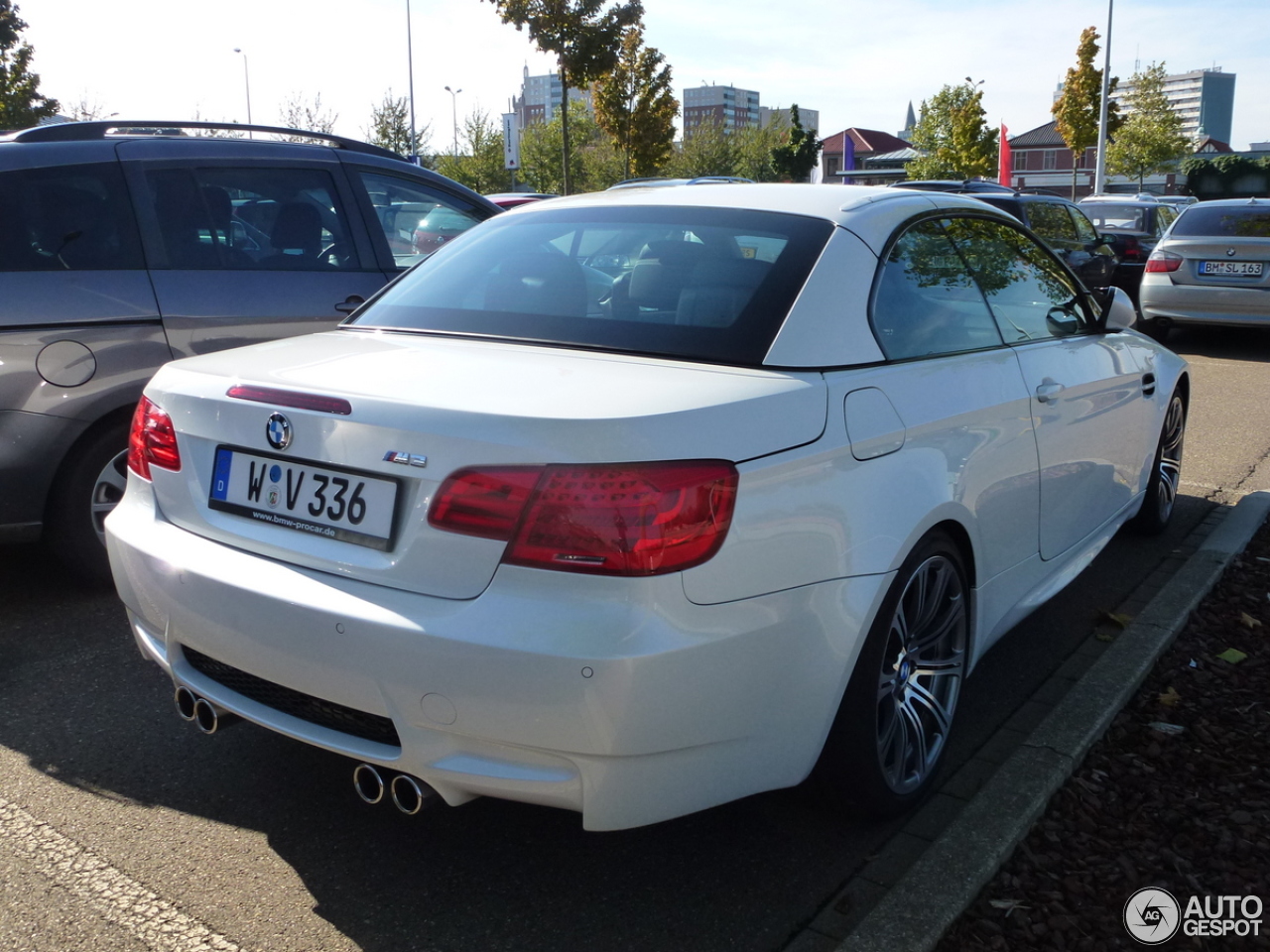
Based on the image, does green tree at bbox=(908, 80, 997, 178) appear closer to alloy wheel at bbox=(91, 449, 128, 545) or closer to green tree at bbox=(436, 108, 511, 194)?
green tree at bbox=(436, 108, 511, 194)

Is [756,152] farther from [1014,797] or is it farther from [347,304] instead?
[1014,797]

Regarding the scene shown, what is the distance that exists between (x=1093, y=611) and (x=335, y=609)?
328 cm

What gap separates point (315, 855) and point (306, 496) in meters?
0.93

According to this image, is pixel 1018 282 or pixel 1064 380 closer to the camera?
pixel 1064 380

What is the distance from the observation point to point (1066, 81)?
46.7 m

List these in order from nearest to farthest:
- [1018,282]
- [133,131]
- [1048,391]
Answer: [1048,391] → [1018,282] → [133,131]

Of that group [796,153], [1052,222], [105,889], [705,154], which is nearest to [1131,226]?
[1052,222]

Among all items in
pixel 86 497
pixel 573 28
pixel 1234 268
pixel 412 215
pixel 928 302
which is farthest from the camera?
pixel 573 28

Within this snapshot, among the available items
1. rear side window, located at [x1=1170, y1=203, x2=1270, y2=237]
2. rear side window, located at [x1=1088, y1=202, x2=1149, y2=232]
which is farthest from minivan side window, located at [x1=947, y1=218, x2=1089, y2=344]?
rear side window, located at [x1=1088, y1=202, x2=1149, y2=232]

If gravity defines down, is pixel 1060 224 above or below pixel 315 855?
above

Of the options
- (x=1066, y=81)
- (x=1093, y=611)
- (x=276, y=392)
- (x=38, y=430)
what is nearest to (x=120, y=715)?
(x=38, y=430)

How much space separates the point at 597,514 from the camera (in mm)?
2268

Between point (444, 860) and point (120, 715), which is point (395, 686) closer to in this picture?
point (444, 860)

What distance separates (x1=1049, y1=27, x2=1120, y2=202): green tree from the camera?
4506cm
